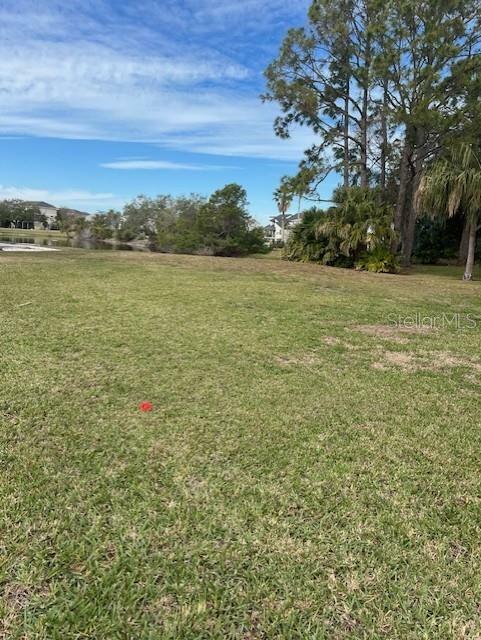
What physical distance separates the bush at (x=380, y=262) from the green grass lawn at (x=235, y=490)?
36.0 ft

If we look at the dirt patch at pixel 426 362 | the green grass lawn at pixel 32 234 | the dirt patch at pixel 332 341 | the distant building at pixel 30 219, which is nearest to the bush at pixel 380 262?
the dirt patch at pixel 332 341

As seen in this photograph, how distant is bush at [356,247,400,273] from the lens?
14.7 m

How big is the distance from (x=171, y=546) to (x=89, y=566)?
288 mm

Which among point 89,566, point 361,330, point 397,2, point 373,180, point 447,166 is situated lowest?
point 89,566

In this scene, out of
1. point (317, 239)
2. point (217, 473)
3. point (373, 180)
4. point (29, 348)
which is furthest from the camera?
point (373, 180)

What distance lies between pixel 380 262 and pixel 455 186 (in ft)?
13.2

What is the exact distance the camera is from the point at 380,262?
1478cm

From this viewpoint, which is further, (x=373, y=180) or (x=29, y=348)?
(x=373, y=180)

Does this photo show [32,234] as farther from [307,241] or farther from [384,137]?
[384,137]

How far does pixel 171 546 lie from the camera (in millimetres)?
1555

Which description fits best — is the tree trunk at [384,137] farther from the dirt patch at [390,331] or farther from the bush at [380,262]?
the dirt patch at [390,331]

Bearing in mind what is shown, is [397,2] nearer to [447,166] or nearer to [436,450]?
[447,166]

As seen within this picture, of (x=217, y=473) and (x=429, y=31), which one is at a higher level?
(x=429, y=31)

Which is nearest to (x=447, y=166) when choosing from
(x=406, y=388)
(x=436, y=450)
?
(x=406, y=388)
